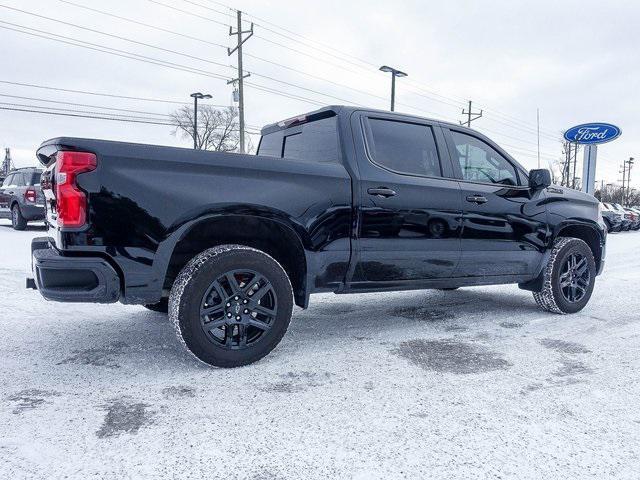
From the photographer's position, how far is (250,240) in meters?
3.42

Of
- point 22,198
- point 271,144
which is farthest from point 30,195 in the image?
point 271,144

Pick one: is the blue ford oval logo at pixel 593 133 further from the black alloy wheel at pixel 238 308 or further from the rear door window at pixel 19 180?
the rear door window at pixel 19 180

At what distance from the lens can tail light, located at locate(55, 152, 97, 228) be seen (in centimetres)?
267

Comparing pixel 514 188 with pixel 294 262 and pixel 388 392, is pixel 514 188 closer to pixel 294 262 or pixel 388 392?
pixel 294 262

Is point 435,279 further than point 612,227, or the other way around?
point 612,227

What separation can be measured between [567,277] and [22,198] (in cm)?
1365

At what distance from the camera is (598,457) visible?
204 centimetres

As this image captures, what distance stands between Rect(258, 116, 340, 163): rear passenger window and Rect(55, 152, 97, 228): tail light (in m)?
1.47

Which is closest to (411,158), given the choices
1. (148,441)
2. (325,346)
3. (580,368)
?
(325,346)

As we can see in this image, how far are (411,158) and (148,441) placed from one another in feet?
9.34

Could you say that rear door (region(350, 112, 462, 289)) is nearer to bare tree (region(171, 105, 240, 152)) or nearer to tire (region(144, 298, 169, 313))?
tire (region(144, 298, 169, 313))

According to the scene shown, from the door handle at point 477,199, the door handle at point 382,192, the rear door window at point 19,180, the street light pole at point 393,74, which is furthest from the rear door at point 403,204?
the street light pole at point 393,74

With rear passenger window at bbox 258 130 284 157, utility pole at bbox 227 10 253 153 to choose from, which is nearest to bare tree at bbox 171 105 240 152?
utility pole at bbox 227 10 253 153

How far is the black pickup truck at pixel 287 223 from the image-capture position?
274 cm
